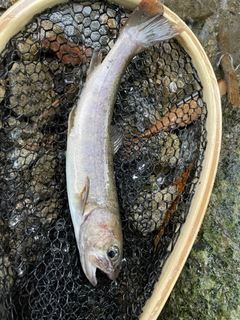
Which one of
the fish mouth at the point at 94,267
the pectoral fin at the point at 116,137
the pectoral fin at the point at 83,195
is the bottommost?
the fish mouth at the point at 94,267

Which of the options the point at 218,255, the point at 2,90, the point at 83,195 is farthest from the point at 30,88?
the point at 218,255

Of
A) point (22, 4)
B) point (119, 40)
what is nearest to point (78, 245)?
point (119, 40)

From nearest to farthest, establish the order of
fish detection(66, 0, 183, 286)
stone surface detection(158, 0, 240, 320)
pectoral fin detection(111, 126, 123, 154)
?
fish detection(66, 0, 183, 286) → pectoral fin detection(111, 126, 123, 154) → stone surface detection(158, 0, 240, 320)

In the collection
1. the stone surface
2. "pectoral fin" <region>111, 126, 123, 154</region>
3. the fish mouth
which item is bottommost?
the stone surface

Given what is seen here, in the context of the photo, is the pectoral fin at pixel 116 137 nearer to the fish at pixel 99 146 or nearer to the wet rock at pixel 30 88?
the fish at pixel 99 146

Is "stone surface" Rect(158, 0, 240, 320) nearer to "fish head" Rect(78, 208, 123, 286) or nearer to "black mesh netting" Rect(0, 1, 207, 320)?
"black mesh netting" Rect(0, 1, 207, 320)

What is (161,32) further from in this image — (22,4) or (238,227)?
(238,227)

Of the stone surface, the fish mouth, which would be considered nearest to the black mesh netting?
the fish mouth

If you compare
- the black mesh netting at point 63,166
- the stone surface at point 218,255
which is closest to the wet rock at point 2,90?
the black mesh netting at point 63,166

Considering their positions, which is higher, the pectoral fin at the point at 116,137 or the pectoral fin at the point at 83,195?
the pectoral fin at the point at 116,137
